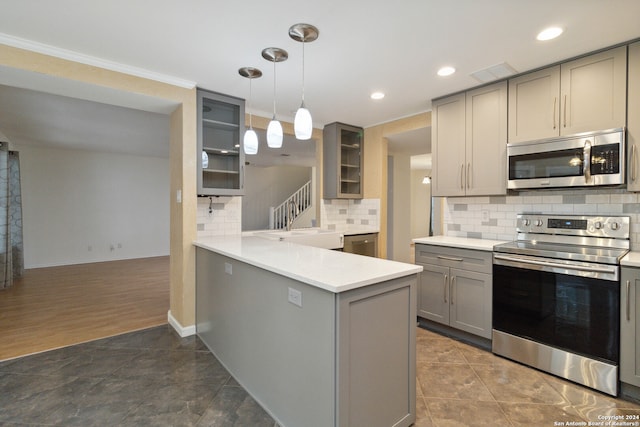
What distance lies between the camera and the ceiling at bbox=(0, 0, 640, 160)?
1.84m

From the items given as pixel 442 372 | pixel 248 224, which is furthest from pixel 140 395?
pixel 248 224

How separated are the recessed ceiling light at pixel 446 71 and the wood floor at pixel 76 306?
375cm

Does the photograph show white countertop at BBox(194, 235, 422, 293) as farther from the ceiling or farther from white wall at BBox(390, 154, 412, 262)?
white wall at BBox(390, 154, 412, 262)

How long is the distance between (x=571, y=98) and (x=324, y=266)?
2454 millimetres

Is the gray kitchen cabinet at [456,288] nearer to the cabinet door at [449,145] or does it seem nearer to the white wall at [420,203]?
the cabinet door at [449,145]

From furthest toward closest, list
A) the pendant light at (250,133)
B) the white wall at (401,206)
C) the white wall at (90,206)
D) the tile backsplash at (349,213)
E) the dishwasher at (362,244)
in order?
the white wall at (90,206) → the white wall at (401,206) → the tile backsplash at (349,213) → the dishwasher at (362,244) → the pendant light at (250,133)

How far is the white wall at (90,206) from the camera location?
6156 millimetres

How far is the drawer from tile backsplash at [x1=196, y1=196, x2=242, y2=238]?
2.10 metres

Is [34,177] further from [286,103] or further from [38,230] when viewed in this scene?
[286,103]

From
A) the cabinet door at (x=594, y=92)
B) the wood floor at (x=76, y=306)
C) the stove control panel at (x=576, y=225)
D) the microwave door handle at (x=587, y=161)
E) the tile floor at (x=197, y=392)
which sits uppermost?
the cabinet door at (x=594, y=92)

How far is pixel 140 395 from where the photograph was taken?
2072 mm

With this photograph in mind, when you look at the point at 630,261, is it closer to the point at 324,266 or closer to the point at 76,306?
the point at 324,266

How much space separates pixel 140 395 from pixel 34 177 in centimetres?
635

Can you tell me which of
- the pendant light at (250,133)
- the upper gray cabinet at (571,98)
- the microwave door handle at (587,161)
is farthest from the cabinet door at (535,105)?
the pendant light at (250,133)
